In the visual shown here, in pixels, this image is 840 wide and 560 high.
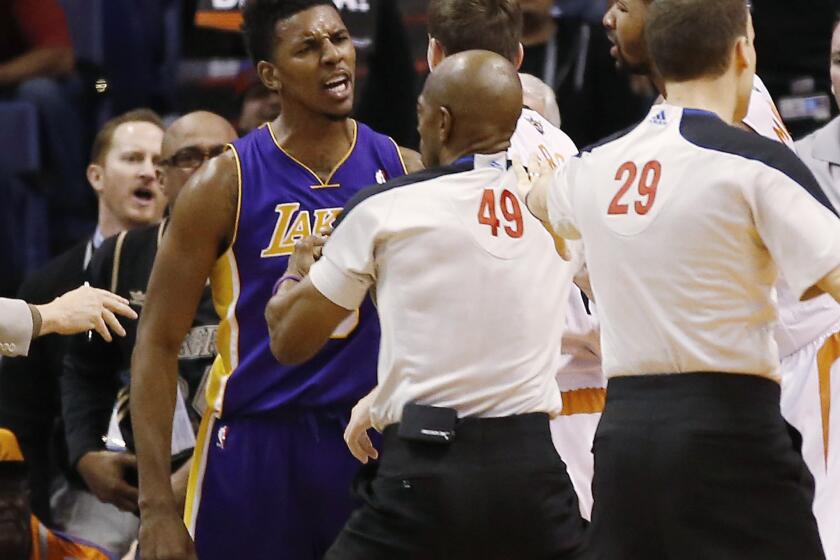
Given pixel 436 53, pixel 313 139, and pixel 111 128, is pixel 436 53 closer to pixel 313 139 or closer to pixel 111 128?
pixel 313 139

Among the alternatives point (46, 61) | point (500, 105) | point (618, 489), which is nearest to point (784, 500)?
point (618, 489)

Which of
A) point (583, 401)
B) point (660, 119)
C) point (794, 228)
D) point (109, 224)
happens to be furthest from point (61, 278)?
point (794, 228)

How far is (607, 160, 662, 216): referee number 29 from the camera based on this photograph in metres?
3.81

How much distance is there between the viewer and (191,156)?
628cm

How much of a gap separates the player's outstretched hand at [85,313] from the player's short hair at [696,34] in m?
1.73

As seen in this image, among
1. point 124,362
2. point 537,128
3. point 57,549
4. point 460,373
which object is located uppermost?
point 537,128

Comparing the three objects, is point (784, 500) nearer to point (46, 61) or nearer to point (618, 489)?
point (618, 489)

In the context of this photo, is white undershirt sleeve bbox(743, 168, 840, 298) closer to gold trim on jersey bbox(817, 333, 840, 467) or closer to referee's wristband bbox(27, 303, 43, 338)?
gold trim on jersey bbox(817, 333, 840, 467)

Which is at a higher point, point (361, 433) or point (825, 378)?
point (361, 433)

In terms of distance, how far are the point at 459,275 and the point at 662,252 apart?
19.7 inches

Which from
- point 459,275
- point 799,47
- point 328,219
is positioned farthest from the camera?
point 799,47

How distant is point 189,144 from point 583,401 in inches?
70.0

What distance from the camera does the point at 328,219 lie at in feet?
15.8

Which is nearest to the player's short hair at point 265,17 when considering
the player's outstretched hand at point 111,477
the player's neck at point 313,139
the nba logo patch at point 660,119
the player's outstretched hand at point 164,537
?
the player's neck at point 313,139
